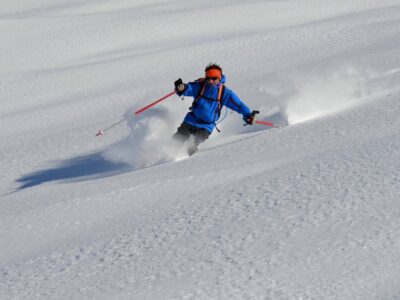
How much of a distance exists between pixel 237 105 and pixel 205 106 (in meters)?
0.32

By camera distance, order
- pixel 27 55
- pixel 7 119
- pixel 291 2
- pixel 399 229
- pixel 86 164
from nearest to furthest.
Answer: pixel 399 229 < pixel 86 164 < pixel 7 119 < pixel 27 55 < pixel 291 2

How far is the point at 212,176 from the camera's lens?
19.5ft

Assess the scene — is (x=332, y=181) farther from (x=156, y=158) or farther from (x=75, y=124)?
(x=75, y=124)

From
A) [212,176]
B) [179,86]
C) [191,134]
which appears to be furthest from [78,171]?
[212,176]

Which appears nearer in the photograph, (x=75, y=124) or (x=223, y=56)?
(x=75, y=124)

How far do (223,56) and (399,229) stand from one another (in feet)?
31.2

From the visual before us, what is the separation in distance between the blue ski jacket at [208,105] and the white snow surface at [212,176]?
27cm

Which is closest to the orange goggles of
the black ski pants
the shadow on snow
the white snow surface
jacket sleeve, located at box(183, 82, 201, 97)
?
jacket sleeve, located at box(183, 82, 201, 97)

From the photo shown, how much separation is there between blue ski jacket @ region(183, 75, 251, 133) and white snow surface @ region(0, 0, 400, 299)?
0.89ft

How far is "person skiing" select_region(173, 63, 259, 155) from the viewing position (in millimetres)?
7922

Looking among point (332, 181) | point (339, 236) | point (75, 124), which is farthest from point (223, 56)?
point (339, 236)

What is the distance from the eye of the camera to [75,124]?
1045 centimetres

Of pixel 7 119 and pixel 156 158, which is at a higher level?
pixel 7 119

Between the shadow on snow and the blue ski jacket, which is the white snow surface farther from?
the blue ski jacket
